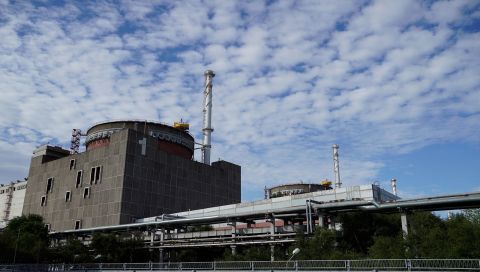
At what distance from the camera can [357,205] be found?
41.6m

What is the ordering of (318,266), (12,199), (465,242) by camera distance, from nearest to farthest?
(318,266)
(465,242)
(12,199)

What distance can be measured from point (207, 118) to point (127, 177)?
21.7 meters

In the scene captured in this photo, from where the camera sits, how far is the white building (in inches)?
4705

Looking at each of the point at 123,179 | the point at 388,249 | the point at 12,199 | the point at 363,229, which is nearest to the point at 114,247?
the point at 123,179

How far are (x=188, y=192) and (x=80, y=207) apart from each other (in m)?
19.2

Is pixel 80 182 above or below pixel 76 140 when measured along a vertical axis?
below

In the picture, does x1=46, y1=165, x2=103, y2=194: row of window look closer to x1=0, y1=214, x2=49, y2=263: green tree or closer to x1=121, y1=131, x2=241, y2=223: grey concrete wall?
x1=121, y1=131, x2=241, y2=223: grey concrete wall

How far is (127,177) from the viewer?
72.1 metres

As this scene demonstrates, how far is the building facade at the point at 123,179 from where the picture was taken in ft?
238

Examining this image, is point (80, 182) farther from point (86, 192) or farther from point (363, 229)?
point (363, 229)

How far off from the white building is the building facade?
34.4 metres

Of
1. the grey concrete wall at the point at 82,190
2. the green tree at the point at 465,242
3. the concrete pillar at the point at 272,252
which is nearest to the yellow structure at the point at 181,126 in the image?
the grey concrete wall at the point at 82,190

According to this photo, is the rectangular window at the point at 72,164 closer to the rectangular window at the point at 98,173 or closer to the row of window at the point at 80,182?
the row of window at the point at 80,182

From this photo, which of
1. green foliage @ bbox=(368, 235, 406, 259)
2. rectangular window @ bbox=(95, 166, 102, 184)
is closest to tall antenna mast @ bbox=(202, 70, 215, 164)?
rectangular window @ bbox=(95, 166, 102, 184)
